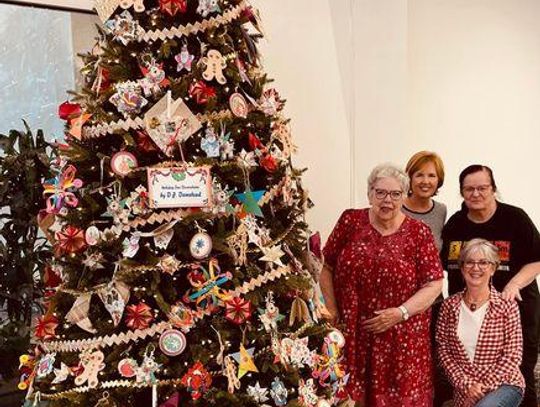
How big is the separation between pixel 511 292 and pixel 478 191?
1.55 feet

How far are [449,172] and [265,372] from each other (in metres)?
2.91

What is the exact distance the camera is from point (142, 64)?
5.81ft

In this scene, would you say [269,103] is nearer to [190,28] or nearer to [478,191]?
[190,28]

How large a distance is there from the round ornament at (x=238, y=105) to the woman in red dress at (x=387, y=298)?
0.85 meters

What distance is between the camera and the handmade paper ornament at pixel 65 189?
1.80m

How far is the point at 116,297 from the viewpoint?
1752 mm

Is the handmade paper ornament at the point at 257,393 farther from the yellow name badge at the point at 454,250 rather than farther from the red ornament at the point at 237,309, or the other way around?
the yellow name badge at the point at 454,250

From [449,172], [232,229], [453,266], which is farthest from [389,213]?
[449,172]

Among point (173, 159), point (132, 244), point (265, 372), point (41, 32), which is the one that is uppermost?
point (41, 32)

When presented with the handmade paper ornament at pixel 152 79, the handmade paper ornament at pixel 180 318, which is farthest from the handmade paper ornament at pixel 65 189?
the handmade paper ornament at pixel 180 318

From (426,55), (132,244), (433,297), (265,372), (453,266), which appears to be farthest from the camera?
(426,55)

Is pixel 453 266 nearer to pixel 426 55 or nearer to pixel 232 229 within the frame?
pixel 232 229

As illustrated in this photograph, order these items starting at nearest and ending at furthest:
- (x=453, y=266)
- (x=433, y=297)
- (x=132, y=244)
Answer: (x=132, y=244)
(x=433, y=297)
(x=453, y=266)

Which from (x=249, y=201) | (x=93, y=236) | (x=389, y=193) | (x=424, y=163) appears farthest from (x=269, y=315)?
(x=424, y=163)
